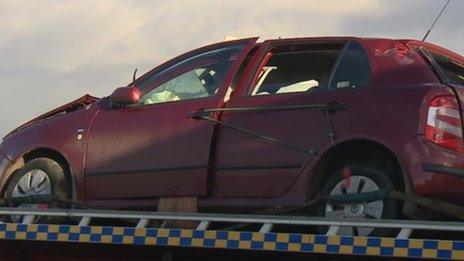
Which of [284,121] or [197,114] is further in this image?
[197,114]

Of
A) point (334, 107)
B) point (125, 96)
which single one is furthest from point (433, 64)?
point (125, 96)

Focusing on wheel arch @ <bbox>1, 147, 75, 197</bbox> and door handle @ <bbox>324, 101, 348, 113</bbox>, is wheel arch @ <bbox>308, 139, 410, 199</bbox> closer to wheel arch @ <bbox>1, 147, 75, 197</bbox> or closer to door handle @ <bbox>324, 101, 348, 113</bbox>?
door handle @ <bbox>324, 101, 348, 113</bbox>

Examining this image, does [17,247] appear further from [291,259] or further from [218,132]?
[291,259]

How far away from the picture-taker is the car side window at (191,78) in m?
5.44

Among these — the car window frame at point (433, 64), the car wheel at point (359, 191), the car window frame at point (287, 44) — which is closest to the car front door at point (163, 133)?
the car window frame at point (287, 44)

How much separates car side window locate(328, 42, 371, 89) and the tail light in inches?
19.5

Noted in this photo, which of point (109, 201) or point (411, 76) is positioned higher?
point (411, 76)

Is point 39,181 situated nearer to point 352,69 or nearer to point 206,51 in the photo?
point 206,51

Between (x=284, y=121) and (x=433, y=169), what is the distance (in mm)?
964

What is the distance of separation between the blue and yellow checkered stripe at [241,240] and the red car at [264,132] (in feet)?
1.13

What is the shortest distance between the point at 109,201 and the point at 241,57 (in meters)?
1.30

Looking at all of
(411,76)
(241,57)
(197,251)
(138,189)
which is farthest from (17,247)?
(411,76)

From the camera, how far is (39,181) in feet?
18.7

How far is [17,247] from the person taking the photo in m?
5.38
